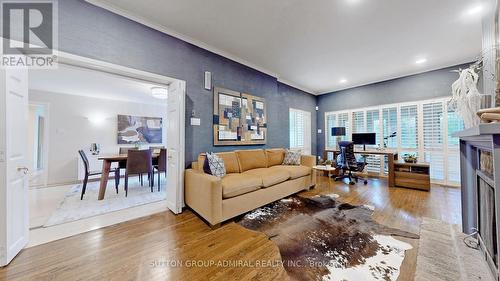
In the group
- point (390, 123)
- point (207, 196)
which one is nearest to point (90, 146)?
point (207, 196)

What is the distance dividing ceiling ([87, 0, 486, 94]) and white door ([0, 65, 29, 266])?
4.44ft

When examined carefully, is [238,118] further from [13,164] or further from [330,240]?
[13,164]

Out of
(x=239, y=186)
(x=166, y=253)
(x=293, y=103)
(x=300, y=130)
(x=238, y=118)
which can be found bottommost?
(x=166, y=253)

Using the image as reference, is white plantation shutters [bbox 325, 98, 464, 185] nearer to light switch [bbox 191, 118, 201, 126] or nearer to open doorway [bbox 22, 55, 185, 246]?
light switch [bbox 191, 118, 201, 126]

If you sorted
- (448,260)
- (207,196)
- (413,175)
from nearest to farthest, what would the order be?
(448,260) < (207,196) < (413,175)

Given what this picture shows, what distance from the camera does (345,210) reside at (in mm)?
2779

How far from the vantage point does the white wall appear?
14.8ft

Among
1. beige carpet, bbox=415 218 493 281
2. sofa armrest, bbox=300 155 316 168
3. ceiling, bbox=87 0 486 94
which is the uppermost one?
ceiling, bbox=87 0 486 94

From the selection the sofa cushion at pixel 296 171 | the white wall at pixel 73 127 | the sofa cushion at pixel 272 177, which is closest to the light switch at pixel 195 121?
the sofa cushion at pixel 272 177

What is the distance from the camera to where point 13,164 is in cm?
170

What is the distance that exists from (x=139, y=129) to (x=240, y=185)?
5.11 metres

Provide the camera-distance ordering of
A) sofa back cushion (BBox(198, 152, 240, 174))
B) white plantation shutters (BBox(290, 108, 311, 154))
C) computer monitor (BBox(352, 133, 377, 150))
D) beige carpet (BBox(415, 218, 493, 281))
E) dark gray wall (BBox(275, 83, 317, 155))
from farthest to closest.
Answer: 1. white plantation shutters (BBox(290, 108, 311, 154))
2. dark gray wall (BBox(275, 83, 317, 155))
3. computer monitor (BBox(352, 133, 377, 150))
4. sofa back cushion (BBox(198, 152, 240, 174))
5. beige carpet (BBox(415, 218, 493, 281))

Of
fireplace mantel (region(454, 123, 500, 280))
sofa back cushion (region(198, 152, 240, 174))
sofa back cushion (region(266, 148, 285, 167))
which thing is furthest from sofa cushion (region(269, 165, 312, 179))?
fireplace mantel (region(454, 123, 500, 280))

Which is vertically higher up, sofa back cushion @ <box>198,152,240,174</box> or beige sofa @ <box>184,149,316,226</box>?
sofa back cushion @ <box>198,152,240,174</box>
